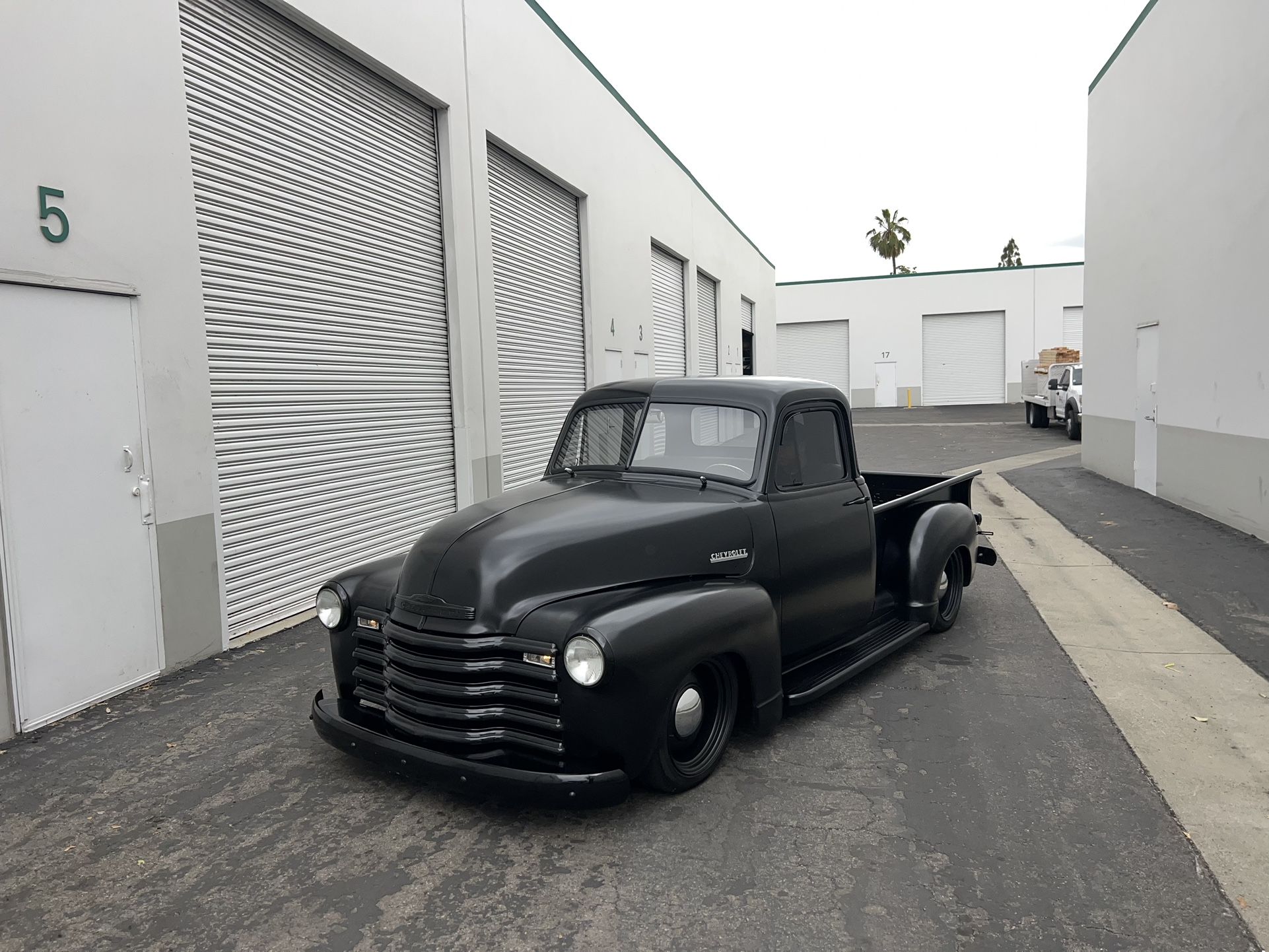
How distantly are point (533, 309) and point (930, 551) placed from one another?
704cm

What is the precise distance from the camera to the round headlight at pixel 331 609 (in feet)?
13.4

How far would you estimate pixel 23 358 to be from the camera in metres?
4.64

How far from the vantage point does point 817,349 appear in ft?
140

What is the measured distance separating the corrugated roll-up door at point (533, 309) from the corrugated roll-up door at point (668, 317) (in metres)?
3.68

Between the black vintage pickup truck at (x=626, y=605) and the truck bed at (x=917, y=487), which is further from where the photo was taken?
the truck bed at (x=917, y=487)

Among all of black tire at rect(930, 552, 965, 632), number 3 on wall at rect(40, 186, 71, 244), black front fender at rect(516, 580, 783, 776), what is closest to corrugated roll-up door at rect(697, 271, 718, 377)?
black tire at rect(930, 552, 965, 632)

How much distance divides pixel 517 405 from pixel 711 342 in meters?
11.5

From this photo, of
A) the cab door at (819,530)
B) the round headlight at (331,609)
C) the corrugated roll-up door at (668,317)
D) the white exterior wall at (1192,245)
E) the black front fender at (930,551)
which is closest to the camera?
the round headlight at (331,609)

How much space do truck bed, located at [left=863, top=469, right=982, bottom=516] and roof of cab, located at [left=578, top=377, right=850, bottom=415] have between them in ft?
4.50

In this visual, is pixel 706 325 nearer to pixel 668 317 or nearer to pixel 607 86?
pixel 668 317

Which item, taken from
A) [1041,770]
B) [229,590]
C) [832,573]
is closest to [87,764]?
[229,590]

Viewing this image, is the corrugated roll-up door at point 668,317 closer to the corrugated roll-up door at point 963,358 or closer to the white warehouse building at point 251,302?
the white warehouse building at point 251,302

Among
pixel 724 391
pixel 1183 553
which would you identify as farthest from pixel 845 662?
pixel 1183 553

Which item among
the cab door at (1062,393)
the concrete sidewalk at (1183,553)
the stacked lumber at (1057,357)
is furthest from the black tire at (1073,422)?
the concrete sidewalk at (1183,553)
